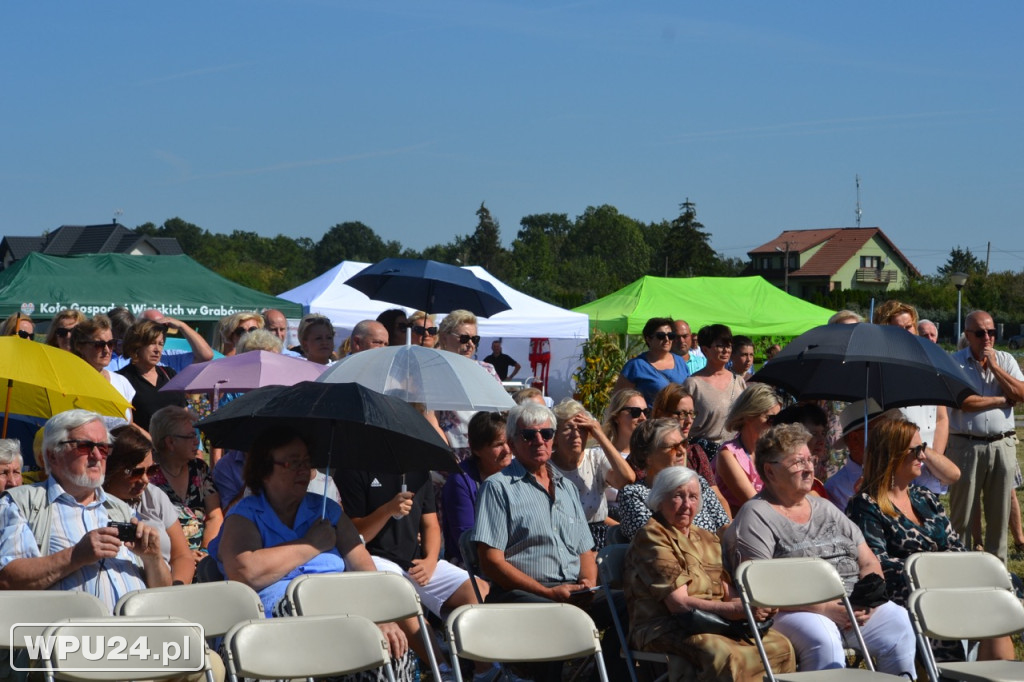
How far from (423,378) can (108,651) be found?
93.1 inches

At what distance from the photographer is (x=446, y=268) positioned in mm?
8508

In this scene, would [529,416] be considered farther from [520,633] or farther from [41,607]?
[41,607]

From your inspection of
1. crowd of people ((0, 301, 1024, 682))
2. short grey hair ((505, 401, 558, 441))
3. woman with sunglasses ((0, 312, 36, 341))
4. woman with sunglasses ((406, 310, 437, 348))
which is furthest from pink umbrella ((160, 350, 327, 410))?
short grey hair ((505, 401, 558, 441))

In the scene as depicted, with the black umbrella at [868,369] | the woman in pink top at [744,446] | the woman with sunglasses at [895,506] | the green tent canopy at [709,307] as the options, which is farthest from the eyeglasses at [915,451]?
the green tent canopy at [709,307]

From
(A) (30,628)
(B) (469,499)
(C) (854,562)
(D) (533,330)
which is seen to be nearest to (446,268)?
(B) (469,499)

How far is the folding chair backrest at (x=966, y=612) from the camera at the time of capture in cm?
461

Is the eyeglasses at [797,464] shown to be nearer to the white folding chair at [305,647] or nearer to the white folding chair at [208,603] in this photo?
the white folding chair at [305,647]

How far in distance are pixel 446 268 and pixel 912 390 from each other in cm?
358

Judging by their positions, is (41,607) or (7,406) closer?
(41,607)

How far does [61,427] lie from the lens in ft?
13.8

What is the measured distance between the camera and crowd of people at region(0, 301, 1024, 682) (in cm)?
427

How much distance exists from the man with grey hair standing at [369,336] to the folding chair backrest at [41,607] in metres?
3.21

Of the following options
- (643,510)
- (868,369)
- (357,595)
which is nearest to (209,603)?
(357,595)

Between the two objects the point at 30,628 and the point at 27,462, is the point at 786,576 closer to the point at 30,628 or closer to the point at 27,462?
the point at 30,628
